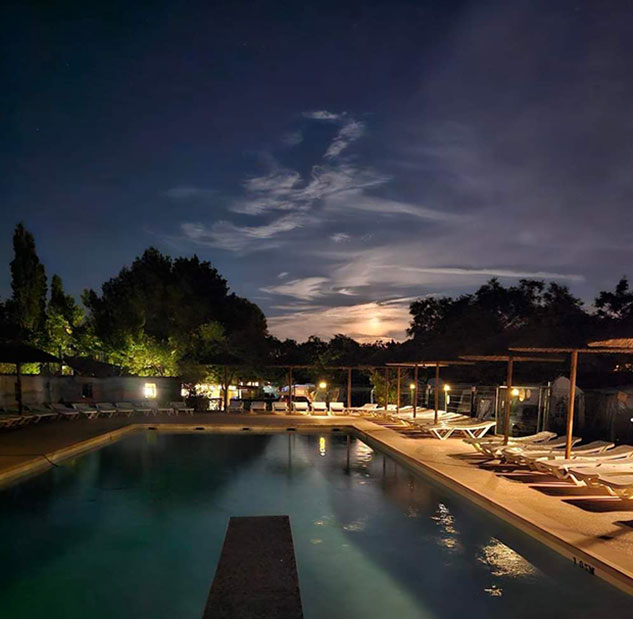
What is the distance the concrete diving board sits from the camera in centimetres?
321

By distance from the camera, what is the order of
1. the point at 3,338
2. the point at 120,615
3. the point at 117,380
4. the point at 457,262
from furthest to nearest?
the point at 457,262, the point at 117,380, the point at 3,338, the point at 120,615

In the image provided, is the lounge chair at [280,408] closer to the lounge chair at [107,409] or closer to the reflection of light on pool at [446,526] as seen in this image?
the lounge chair at [107,409]

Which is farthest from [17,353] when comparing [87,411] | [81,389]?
[81,389]

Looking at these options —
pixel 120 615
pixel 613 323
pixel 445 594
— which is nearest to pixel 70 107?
pixel 120 615

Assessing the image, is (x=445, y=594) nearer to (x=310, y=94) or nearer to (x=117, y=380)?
(x=310, y=94)

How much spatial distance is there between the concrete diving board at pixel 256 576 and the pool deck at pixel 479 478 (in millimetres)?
2955

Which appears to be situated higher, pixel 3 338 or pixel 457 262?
pixel 457 262

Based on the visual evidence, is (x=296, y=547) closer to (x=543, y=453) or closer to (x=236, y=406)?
(x=543, y=453)

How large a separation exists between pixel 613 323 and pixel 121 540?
52.6 ft

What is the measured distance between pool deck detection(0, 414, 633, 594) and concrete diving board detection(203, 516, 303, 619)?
2.95 metres

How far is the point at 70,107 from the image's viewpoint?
45.0ft

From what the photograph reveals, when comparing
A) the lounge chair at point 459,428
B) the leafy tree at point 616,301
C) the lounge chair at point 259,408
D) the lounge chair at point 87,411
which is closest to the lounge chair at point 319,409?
the lounge chair at point 259,408

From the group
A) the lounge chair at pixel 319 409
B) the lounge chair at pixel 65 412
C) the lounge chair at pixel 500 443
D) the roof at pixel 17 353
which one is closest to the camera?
the lounge chair at pixel 500 443

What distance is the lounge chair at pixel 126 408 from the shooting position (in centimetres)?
1847
